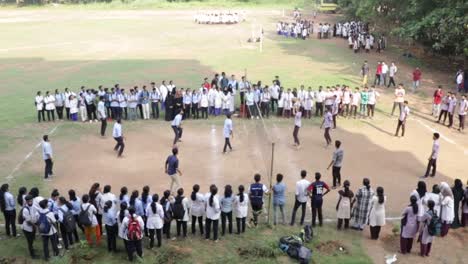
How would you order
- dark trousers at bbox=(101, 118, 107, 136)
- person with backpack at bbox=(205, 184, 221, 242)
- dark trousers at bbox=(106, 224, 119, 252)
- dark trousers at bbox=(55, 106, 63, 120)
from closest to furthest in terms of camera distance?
1. dark trousers at bbox=(106, 224, 119, 252)
2. person with backpack at bbox=(205, 184, 221, 242)
3. dark trousers at bbox=(101, 118, 107, 136)
4. dark trousers at bbox=(55, 106, 63, 120)

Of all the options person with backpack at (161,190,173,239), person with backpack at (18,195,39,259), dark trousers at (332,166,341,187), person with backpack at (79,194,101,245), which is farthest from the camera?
dark trousers at (332,166,341,187)

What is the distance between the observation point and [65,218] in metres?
11.2

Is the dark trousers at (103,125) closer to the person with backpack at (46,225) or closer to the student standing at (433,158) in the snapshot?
the person with backpack at (46,225)

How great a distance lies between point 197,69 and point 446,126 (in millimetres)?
15693

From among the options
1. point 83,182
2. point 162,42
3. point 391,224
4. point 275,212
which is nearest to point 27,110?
point 83,182

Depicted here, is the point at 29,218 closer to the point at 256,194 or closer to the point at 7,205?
the point at 7,205

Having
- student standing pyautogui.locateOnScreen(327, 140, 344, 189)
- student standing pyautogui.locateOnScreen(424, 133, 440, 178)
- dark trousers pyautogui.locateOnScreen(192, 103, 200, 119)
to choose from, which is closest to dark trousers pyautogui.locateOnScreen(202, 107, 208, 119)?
dark trousers pyautogui.locateOnScreen(192, 103, 200, 119)

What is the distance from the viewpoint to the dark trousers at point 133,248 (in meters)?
11.0

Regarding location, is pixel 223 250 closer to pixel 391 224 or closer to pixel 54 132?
pixel 391 224

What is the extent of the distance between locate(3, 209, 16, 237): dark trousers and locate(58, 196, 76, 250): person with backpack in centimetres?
144

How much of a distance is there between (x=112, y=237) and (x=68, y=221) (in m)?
1.05

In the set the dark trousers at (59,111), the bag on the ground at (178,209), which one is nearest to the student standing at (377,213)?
the bag on the ground at (178,209)

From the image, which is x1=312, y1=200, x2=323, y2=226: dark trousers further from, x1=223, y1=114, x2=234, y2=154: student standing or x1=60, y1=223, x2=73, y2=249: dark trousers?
x1=60, y1=223, x2=73, y2=249: dark trousers

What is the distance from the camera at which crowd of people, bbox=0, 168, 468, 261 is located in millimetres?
11172
